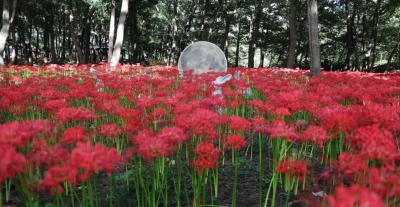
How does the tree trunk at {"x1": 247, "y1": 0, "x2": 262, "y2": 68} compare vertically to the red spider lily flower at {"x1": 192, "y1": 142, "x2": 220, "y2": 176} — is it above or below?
above

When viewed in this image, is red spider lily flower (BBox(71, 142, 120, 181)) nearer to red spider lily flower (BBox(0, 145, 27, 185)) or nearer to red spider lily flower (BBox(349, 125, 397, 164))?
red spider lily flower (BBox(0, 145, 27, 185))

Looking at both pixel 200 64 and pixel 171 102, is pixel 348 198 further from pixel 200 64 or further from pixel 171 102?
pixel 200 64

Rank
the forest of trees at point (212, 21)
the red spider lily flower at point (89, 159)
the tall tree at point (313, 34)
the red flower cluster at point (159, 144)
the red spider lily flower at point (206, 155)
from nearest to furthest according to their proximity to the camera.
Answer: the red spider lily flower at point (89, 159), the red flower cluster at point (159, 144), the red spider lily flower at point (206, 155), the tall tree at point (313, 34), the forest of trees at point (212, 21)

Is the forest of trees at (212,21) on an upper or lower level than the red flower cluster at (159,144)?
upper

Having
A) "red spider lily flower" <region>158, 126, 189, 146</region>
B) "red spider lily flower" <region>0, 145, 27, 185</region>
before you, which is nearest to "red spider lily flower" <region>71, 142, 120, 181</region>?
"red spider lily flower" <region>0, 145, 27, 185</region>

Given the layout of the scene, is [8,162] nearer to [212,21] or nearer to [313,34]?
[313,34]

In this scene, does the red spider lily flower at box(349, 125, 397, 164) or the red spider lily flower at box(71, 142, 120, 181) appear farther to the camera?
the red spider lily flower at box(349, 125, 397, 164)

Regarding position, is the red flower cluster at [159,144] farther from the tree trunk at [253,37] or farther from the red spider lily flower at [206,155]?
the tree trunk at [253,37]

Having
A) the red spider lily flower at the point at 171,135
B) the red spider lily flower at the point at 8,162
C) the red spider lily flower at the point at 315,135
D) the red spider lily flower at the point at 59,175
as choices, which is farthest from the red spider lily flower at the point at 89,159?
the red spider lily flower at the point at 315,135

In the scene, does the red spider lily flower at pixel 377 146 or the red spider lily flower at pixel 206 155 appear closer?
the red spider lily flower at pixel 377 146

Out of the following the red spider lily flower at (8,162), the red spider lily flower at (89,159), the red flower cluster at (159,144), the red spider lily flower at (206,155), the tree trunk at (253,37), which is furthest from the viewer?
the tree trunk at (253,37)

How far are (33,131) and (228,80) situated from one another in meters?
4.08

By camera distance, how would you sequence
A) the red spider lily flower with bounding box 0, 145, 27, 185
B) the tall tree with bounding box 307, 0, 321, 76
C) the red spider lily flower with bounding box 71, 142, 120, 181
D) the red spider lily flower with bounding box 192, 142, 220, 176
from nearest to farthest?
the red spider lily flower with bounding box 0, 145, 27, 185 → the red spider lily flower with bounding box 71, 142, 120, 181 → the red spider lily flower with bounding box 192, 142, 220, 176 → the tall tree with bounding box 307, 0, 321, 76

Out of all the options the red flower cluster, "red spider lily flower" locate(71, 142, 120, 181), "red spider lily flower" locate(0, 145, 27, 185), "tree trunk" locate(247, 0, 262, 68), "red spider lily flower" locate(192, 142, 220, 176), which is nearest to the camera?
"red spider lily flower" locate(0, 145, 27, 185)
